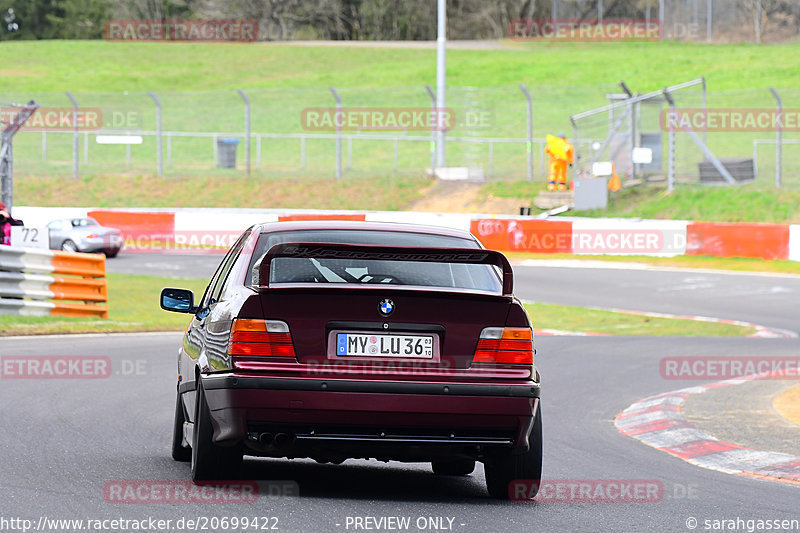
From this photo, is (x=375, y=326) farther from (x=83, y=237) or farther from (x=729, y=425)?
(x=83, y=237)

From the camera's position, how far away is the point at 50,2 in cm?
10312

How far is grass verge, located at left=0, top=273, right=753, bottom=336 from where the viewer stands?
17.4 m

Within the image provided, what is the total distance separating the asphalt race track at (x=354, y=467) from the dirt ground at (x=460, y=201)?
63.4 ft

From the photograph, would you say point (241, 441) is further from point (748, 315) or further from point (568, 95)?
point (568, 95)

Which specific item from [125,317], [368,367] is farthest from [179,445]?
[125,317]

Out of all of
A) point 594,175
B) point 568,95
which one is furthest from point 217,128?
point 594,175

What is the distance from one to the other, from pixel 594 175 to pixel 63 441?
26896 mm

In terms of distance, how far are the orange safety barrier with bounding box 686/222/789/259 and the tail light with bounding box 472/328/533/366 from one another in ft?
74.5

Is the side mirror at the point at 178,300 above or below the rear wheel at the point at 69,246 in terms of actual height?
above

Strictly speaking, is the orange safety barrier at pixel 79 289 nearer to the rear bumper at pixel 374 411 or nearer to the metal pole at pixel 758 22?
the rear bumper at pixel 374 411

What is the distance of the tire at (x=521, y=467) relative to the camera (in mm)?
7043

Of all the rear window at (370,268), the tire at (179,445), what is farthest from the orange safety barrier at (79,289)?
the rear window at (370,268)

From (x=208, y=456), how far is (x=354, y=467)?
1.57m

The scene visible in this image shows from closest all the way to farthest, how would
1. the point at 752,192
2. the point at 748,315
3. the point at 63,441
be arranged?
the point at 63,441 < the point at 748,315 < the point at 752,192
